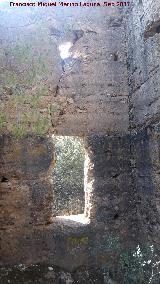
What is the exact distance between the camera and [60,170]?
10.5 meters

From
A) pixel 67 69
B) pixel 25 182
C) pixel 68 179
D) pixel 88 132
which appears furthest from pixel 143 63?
pixel 68 179

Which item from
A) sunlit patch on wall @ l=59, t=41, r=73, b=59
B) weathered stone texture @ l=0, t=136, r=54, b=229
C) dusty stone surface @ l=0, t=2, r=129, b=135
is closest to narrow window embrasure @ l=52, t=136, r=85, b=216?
dusty stone surface @ l=0, t=2, r=129, b=135

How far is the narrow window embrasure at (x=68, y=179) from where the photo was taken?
10211 millimetres

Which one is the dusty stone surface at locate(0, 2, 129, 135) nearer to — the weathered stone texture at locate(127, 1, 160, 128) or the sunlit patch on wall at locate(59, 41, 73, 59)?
the sunlit patch on wall at locate(59, 41, 73, 59)

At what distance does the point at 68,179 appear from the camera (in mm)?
10383

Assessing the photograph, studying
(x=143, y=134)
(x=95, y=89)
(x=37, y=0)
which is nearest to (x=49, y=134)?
(x=95, y=89)

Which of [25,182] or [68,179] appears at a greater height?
[68,179]

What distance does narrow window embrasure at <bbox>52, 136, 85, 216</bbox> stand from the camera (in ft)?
33.5

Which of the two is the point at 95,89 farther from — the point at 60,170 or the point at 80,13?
the point at 60,170

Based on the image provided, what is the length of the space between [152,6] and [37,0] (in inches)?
60.4

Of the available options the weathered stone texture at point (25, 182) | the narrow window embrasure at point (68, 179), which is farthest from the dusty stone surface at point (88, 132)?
the narrow window embrasure at point (68, 179)

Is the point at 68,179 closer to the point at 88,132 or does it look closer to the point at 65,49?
the point at 88,132

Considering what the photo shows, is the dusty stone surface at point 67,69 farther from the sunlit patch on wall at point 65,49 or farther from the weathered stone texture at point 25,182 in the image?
the weathered stone texture at point 25,182

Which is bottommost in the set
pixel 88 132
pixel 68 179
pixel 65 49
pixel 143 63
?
pixel 88 132
